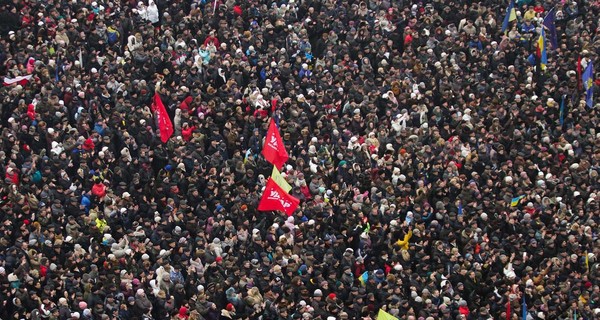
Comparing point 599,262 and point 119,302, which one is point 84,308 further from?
point 599,262

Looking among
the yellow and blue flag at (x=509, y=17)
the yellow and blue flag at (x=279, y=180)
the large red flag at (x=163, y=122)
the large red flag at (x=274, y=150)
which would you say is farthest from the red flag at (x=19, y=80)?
the yellow and blue flag at (x=509, y=17)

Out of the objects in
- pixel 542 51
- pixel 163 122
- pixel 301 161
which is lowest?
pixel 301 161

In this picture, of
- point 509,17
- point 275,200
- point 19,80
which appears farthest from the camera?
point 509,17

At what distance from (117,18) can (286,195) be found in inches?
374

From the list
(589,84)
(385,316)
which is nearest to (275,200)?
(385,316)

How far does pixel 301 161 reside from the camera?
37469 mm

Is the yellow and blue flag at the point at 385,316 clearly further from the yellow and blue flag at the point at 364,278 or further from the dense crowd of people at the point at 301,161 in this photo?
the yellow and blue flag at the point at 364,278

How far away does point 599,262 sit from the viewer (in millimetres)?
35219

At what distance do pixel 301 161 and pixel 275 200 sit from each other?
2086 mm

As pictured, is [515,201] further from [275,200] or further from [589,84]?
[275,200]

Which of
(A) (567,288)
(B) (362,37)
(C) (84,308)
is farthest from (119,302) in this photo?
(B) (362,37)

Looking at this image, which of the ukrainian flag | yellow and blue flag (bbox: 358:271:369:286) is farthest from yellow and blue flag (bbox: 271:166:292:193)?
the ukrainian flag

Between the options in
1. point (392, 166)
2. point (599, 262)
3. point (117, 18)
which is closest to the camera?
point (599, 262)

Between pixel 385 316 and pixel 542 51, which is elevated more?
pixel 542 51
